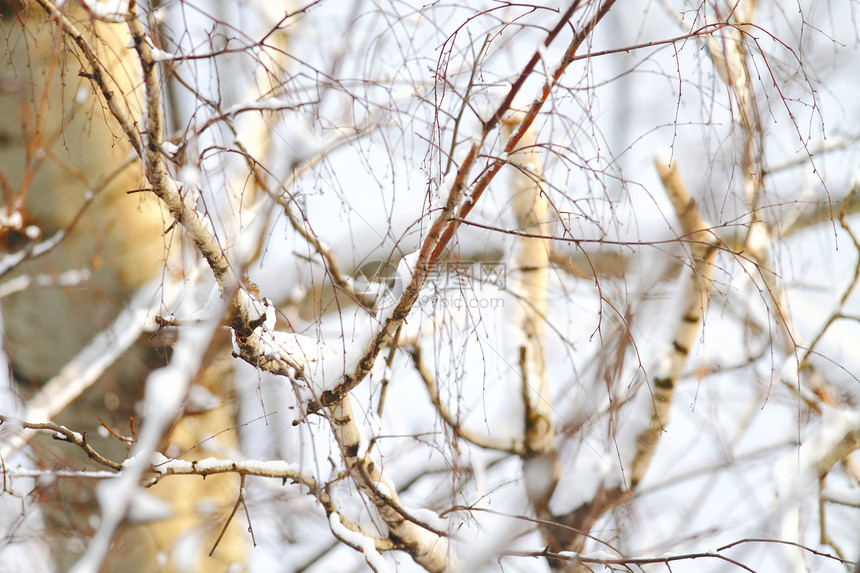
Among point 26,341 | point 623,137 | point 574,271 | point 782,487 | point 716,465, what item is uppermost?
point 26,341

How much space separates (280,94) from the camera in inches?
39.4

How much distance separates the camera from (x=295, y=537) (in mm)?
2449

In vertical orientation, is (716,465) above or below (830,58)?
below

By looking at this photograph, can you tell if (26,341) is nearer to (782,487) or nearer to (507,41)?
(507,41)

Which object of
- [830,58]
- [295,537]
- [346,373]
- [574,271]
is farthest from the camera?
[295,537]

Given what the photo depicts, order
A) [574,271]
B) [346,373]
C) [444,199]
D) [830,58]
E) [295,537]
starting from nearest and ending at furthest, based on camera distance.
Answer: [444,199]
[346,373]
[574,271]
[830,58]
[295,537]

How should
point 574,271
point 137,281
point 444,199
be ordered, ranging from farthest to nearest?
point 137,281 → point 574,271 → point 444,199

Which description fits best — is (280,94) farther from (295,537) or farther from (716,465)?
(295,537)

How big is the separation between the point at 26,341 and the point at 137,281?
54 centimetres

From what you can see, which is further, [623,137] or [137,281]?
[137,281]

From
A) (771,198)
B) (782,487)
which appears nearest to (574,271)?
(771,198)

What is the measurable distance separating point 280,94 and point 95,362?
1.32 meters

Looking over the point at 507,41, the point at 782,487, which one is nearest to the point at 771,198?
the point at 782,487

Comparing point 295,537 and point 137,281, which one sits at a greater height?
point 137,281
